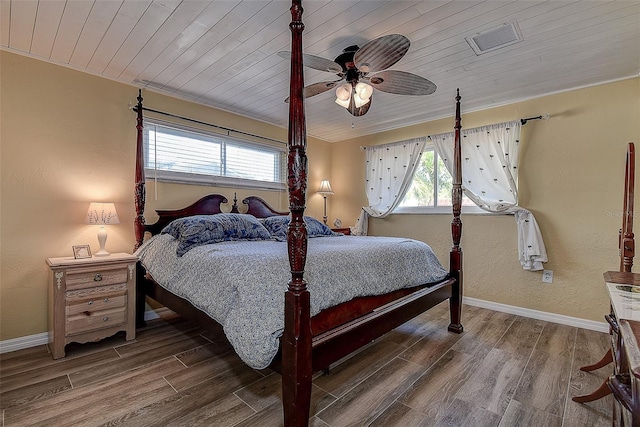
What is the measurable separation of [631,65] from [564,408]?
111 inches

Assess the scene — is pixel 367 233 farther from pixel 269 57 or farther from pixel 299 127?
pixel 299 127

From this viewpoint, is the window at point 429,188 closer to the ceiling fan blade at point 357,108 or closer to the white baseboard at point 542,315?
the white baseboard at point 542,315

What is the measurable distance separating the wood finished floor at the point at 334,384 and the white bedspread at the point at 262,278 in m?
0.43

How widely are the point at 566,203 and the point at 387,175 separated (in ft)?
6.84

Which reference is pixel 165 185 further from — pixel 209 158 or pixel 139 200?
pixel 209 158

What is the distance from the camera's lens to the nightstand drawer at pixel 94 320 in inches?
89.7

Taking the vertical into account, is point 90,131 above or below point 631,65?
below

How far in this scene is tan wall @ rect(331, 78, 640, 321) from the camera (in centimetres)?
283

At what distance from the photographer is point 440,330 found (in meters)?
2.83

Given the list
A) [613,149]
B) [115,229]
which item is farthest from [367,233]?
[115,229]

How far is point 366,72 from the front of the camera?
2.17 meters

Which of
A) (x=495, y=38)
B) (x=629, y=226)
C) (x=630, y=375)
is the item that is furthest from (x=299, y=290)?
(x=495, y=38)

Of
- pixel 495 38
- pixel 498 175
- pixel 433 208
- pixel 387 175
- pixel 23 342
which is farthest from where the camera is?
pixel 387 175

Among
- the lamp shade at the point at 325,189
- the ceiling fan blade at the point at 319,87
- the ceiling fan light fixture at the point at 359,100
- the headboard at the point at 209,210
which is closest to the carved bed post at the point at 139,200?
the headboard at the point at 209,210
